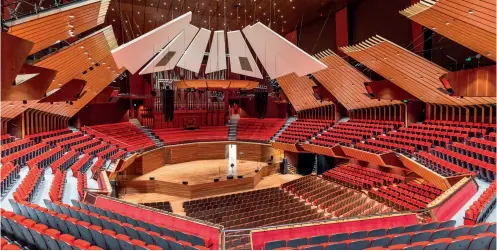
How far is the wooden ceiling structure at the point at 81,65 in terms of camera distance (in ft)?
25.5

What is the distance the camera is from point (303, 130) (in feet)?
51.0

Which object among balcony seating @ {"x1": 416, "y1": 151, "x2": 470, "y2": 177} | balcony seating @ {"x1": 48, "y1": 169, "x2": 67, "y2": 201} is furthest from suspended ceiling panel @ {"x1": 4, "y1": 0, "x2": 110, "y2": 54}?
balcony seating @ {"x1": 416, "y1": 151, "x2": 470, "y2": 177}

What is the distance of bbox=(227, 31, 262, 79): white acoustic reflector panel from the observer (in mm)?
9547

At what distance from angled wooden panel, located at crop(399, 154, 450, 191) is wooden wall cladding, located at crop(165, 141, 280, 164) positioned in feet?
23.8

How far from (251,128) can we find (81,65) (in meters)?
10.0

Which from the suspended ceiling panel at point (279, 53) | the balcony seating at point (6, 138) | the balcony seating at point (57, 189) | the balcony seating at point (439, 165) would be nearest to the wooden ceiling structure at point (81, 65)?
the balcony seating at point (6, 138)

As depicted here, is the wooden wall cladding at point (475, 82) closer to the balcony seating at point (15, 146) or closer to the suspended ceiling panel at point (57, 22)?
the suspended ceiling panel at point (57, 22)

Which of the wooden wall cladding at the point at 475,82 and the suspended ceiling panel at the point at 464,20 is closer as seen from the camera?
the suspended ceiling panel at the point at 464,20

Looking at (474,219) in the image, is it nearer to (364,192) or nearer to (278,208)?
(278,208)

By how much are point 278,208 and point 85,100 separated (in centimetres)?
855

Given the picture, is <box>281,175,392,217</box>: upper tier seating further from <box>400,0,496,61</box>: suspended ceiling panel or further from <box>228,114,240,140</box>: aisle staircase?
<box>228,114,240,140</box>: aisle staircase

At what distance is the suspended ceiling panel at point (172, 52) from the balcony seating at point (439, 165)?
7.10 meters

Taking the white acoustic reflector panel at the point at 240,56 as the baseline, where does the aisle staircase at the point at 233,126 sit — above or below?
below

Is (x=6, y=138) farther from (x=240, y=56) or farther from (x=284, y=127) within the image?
(x=284, y=127)
